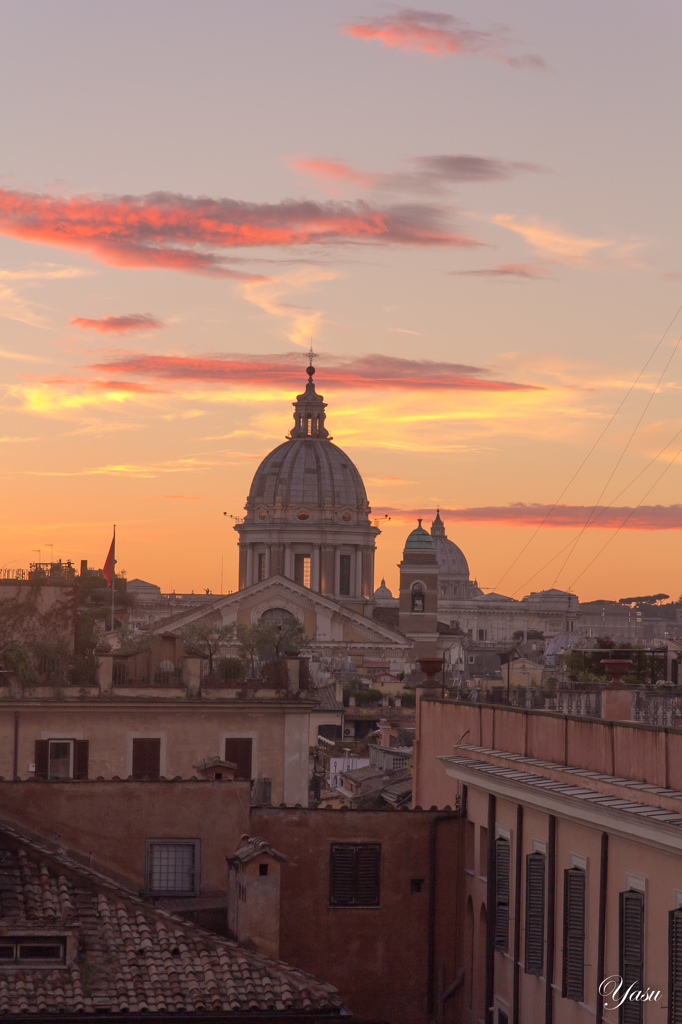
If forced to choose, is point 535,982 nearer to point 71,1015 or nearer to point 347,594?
point 71,1015

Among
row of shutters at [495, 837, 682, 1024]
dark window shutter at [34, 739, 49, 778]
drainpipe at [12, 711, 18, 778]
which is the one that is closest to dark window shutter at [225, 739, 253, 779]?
dark window shutter at [34, 739, 49, 778]

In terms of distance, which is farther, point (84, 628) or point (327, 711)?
point (327, 711)

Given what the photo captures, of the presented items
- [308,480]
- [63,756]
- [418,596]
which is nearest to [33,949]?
[63,756]

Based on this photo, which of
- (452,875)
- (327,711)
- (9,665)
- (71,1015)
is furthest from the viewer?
(327,711)

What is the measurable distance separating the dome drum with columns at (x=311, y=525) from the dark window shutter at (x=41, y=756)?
96.5 metres

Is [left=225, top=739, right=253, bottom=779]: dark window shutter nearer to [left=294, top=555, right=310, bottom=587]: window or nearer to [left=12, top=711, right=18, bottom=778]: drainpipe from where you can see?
[left=12, top=711, right=18, bottom=778]: drainpipe

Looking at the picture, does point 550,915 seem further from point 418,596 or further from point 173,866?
point 418,596

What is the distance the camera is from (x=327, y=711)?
223 feet

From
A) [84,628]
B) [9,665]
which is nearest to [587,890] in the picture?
[9,665]

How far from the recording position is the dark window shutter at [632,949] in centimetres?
1573

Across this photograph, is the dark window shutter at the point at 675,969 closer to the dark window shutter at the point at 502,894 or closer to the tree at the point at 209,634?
the dark window shutter at the point at 502,894

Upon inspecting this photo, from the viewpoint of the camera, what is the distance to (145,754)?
3036cm

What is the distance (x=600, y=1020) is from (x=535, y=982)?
2.17 m

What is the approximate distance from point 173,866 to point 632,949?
7.51m
